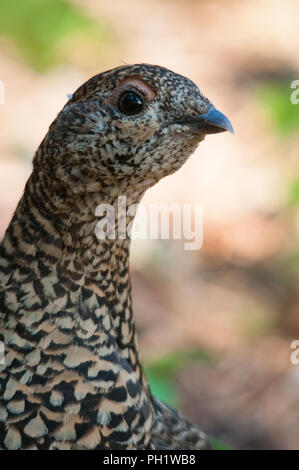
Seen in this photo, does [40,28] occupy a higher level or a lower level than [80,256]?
higher

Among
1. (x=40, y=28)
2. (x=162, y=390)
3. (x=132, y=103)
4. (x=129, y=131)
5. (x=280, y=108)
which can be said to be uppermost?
(x=40, y=28)

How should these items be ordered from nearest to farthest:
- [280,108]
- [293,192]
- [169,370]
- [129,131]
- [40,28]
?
1. [129,131]
2. [169,370]
3. [293,192]
4. [280,108]
5. [40,28]

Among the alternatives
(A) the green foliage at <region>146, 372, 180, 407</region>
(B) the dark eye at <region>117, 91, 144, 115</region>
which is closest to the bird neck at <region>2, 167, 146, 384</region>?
(B) the dark eye at <region>117, 91, 144, 115</region>

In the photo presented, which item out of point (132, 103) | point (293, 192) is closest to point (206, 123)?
point (132, 103)

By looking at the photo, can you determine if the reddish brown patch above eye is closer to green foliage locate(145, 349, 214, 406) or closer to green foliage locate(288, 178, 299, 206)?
green foliage locate(145, 349, 214, 406)

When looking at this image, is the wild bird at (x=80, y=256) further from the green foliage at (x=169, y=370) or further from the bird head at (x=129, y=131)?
the green foliage at (x=169, y=370)

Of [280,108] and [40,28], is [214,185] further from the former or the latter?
[40,28]

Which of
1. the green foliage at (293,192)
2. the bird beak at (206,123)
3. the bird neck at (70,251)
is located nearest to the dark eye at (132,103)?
the bird beak at (206,123)
